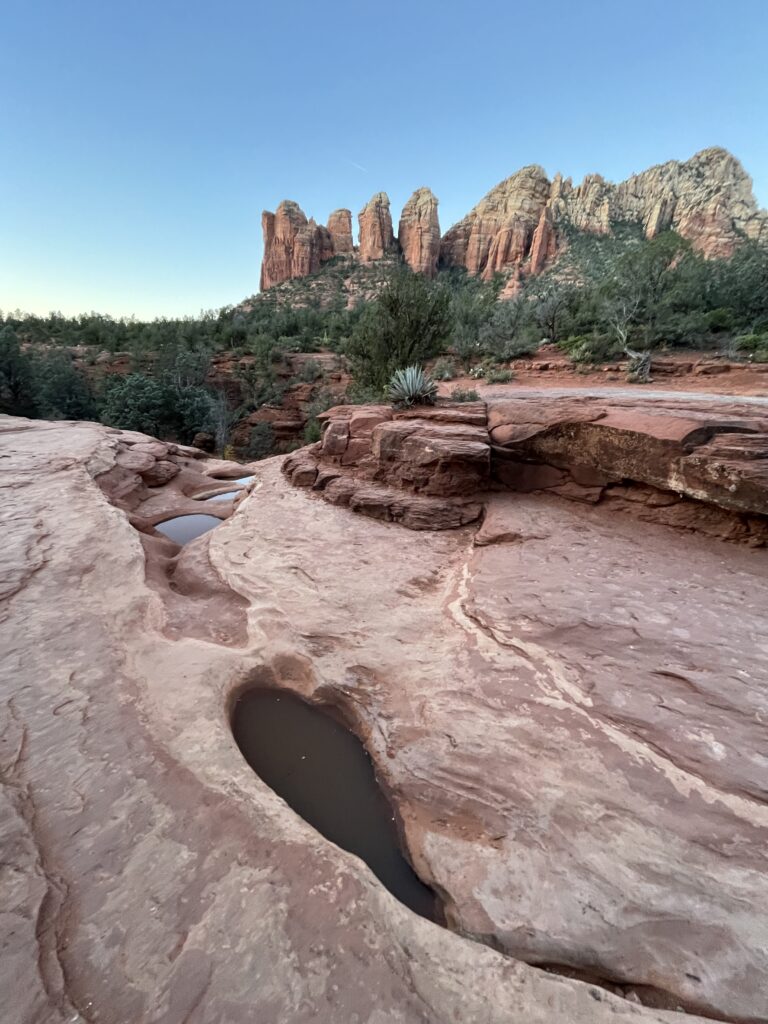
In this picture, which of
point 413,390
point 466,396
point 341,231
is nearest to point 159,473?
point 413,390

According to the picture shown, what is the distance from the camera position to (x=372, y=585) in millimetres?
4742

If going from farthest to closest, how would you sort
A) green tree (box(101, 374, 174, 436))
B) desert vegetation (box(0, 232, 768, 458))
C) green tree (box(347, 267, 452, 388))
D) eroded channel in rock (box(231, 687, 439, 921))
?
green tree (box(101, 374, 174, 436)), desert vegetation (box(0, 232, 768, 458)), green tree (box(347, 267, 452, 388)), eroded channel in rock (box(231, 687, 439, 921))

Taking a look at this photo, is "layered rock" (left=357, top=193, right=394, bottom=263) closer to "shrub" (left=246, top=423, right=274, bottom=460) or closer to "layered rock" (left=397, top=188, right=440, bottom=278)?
"layered rock" (left=397, top=188, right=440, bottom=278)

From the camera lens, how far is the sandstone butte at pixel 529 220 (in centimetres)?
5312

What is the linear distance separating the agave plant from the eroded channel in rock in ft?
21.1

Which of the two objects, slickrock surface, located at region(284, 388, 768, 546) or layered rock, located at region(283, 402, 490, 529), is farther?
layered rock, located at region(283, 402, 490, 529)

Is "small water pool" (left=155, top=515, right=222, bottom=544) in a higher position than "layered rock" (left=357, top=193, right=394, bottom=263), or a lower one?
lower

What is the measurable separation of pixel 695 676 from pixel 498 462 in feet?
13.9

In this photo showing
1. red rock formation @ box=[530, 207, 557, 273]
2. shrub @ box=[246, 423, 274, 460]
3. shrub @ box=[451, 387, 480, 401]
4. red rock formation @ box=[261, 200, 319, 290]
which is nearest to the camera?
shrub @ box=[451, 387, 480, 401]

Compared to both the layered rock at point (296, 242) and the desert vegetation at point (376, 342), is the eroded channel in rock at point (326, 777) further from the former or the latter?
the layered rock at point (296, 242)

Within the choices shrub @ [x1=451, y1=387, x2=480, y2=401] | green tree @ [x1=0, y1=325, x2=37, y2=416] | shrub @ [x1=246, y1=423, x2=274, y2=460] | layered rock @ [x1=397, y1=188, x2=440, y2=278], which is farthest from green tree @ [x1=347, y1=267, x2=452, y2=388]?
layered rock @ [x1=397, y1=188, x2=440, y2=278]

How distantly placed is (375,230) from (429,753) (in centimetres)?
7667

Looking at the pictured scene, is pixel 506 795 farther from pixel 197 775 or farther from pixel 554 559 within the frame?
pixel 554 559

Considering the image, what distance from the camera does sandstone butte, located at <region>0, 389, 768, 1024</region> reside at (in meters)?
1.65
